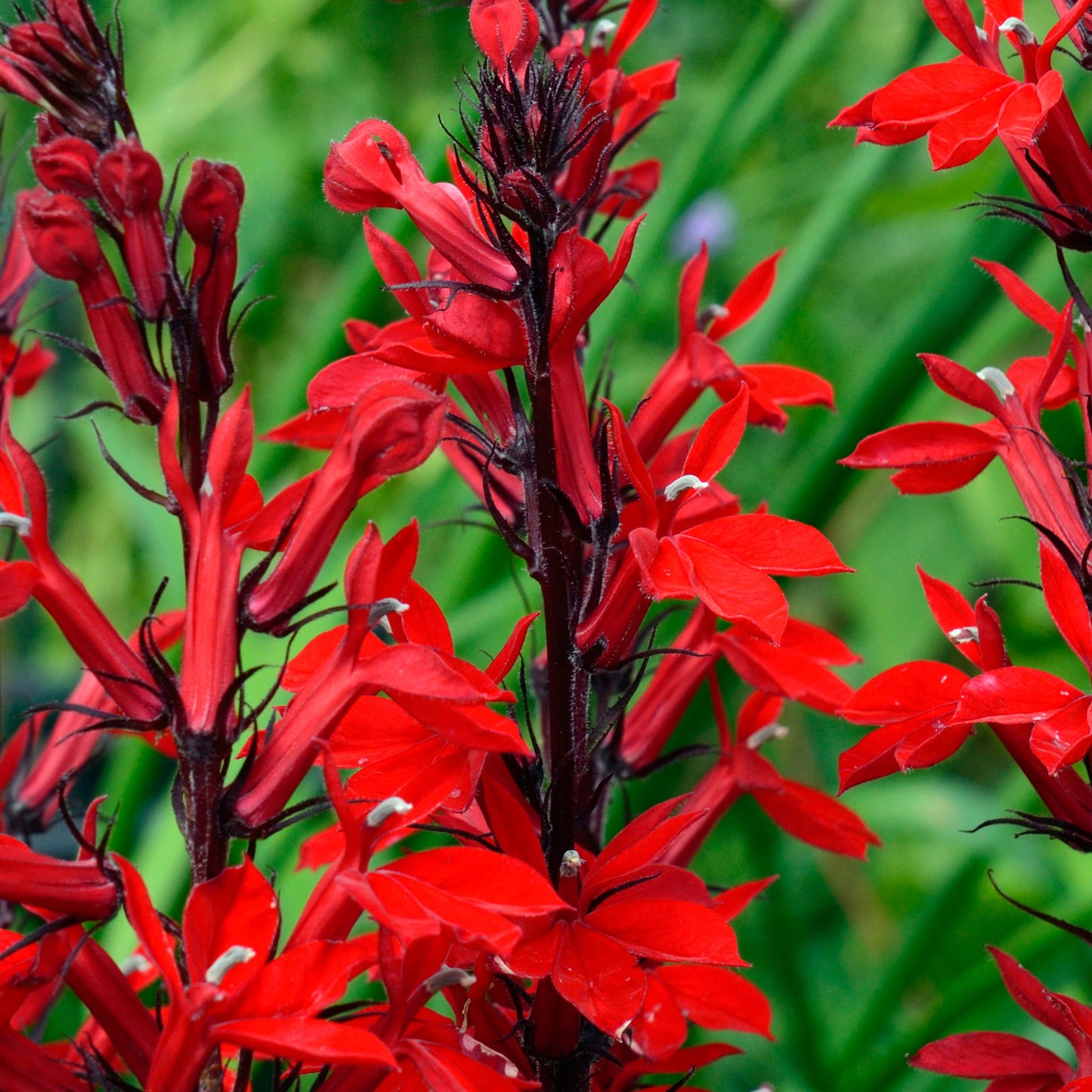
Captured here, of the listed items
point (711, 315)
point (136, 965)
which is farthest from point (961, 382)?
point (136, 965)

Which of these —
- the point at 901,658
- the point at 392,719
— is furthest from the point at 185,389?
the point at 901,658

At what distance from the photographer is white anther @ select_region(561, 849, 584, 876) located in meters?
0.36

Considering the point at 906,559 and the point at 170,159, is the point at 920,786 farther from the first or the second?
the point at 170,159

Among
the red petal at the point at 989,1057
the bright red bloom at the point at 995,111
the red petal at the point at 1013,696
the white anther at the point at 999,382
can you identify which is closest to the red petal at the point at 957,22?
the bright red bloom at the point at 995,111

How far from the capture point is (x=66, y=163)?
37 cm

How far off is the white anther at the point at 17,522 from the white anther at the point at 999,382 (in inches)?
11.9

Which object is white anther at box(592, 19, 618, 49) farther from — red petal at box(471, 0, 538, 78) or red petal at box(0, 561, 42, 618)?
red petal at box(0, 561, 42, 618)

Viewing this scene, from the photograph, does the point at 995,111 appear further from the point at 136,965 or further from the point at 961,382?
the point at 136,965

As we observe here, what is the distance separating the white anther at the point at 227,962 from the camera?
307 millimetres

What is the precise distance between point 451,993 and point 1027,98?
302mm

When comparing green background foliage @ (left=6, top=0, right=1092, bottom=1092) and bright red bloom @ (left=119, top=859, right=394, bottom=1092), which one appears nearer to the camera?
bright red bloom @ (left=119, top=859, right=394, bottom=1092)

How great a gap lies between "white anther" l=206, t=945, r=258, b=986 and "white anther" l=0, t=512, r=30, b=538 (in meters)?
0.14

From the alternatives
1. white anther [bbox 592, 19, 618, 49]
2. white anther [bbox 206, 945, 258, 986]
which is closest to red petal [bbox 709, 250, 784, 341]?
white anther [bbox 592, 19, 618, 49]

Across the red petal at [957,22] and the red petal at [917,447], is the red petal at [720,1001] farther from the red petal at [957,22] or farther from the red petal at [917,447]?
the red petal at [957,22]
